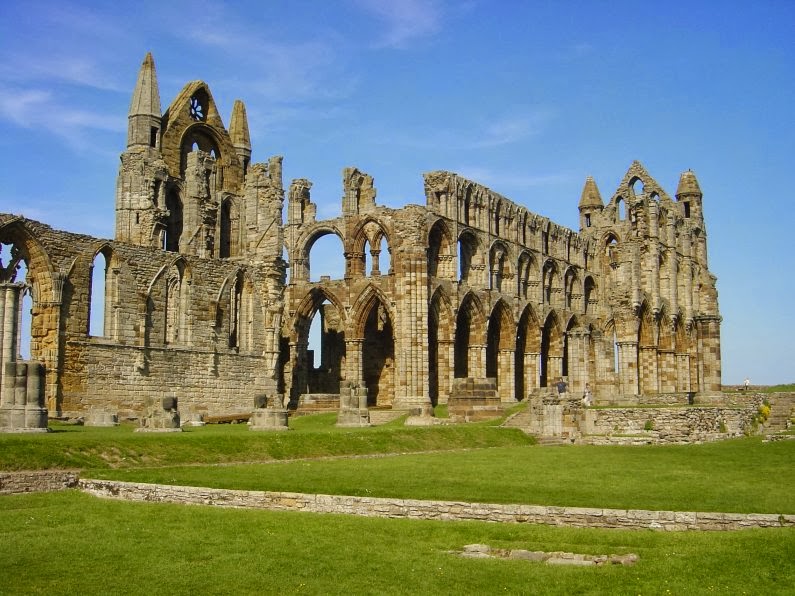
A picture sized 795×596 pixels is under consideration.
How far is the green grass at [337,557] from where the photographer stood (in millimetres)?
10094

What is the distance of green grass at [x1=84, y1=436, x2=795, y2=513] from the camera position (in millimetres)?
14930

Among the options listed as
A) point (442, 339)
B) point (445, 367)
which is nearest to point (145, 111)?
point (442, 339)

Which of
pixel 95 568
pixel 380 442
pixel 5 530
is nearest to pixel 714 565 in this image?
pixel 95 568

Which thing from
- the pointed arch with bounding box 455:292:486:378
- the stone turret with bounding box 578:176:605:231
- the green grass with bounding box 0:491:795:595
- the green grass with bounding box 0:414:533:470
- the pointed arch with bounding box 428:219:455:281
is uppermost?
the stone turret with bounding box 578:176:605:231

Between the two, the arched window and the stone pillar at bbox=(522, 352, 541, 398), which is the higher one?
the arched window

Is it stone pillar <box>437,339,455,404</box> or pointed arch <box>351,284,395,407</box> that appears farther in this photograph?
pointed arch <box>351,284,395,407</box>

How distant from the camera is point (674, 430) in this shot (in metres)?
32.0

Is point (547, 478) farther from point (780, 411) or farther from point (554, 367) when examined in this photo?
point (554, 367)

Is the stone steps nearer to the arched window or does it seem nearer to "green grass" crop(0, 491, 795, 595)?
the arched window

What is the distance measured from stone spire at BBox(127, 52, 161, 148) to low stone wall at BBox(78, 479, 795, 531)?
118ft

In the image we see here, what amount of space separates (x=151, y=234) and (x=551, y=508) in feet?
107

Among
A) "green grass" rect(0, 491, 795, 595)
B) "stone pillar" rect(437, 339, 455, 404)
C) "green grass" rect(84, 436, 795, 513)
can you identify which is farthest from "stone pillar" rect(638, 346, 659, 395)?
"green grass" rect(0, 491, 795, 595)

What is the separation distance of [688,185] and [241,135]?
37910 mm

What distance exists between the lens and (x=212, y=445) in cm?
2209
